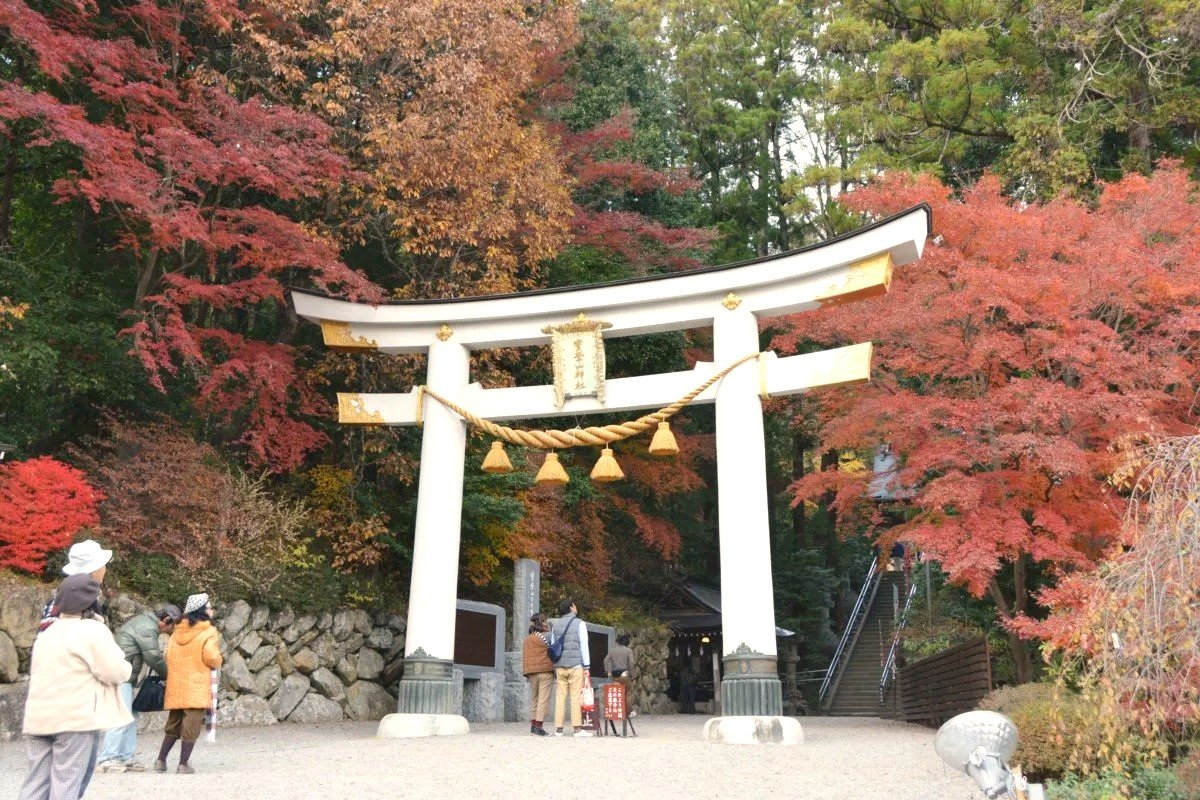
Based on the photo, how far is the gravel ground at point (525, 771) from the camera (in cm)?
701

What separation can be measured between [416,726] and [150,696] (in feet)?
14.1

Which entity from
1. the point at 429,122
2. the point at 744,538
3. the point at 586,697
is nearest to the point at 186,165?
the point at 429,122

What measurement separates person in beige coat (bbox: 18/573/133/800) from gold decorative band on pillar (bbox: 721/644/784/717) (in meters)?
7.48

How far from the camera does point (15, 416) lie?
537 inches

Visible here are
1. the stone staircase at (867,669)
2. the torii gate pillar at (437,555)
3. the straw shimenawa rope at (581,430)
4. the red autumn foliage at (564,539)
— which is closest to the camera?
the torii gate pillar at (437,555)

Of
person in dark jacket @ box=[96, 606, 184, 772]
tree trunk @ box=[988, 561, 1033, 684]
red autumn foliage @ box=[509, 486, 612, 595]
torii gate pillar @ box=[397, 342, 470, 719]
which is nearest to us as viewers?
person in dark jacket @ box=[96, 606, 184, 772]

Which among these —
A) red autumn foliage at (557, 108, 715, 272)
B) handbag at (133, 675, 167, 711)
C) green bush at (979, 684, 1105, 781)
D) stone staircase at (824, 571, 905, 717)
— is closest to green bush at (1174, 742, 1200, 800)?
green bush at (979, 684, 1105, 781)

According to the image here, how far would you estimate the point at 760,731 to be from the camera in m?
10.8

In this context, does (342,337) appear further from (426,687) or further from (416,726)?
(416,726)

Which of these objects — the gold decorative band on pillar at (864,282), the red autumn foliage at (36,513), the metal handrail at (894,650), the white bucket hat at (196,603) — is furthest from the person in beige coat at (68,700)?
the metal handrail at (894,650)

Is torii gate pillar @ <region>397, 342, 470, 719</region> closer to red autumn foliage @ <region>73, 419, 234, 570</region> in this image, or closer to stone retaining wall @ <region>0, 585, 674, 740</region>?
stone retaining wall @ <region>0, 585, 674, 740</region>

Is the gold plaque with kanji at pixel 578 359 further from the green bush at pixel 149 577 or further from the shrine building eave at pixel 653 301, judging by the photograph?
the green bush at pixel 149 577

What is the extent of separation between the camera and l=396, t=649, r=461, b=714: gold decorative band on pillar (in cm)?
1190

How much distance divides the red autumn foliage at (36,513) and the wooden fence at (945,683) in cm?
1028
